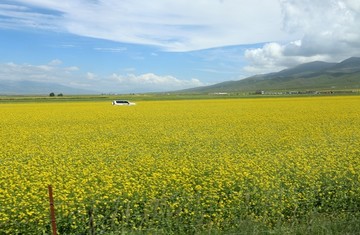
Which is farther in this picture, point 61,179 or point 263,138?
point 263,138

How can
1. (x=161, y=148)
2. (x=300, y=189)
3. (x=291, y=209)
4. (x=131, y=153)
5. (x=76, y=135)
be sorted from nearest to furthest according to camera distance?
(x=291, y=209) < (x=300, y=189) < (x=131, y=153) < (x=161, y=148) < (x=76, y=135)

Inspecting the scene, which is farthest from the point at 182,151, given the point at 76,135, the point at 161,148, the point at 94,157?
the point at 76,135

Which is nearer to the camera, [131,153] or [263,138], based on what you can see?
[131,153]

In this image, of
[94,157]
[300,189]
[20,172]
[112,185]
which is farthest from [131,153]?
[300,189]

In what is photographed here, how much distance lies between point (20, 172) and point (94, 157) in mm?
2998

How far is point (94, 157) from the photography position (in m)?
13.5

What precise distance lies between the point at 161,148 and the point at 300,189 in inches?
299

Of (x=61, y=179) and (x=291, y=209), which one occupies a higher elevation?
(x=61, y=179)

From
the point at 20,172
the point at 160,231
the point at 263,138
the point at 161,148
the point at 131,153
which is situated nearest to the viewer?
the point at 160,231

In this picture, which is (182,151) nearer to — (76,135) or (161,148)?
(161,148)

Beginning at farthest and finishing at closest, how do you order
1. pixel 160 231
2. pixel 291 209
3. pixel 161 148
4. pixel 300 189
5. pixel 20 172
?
pixel 161 148 < pixel 20 172 < pixel 300 189 < pixel 291 209 < pixel 160 231

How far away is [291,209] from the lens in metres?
8.52

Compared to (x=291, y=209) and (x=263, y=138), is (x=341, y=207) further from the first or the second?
(x=263, y=138)

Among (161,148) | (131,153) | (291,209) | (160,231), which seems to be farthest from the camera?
(161,148)
